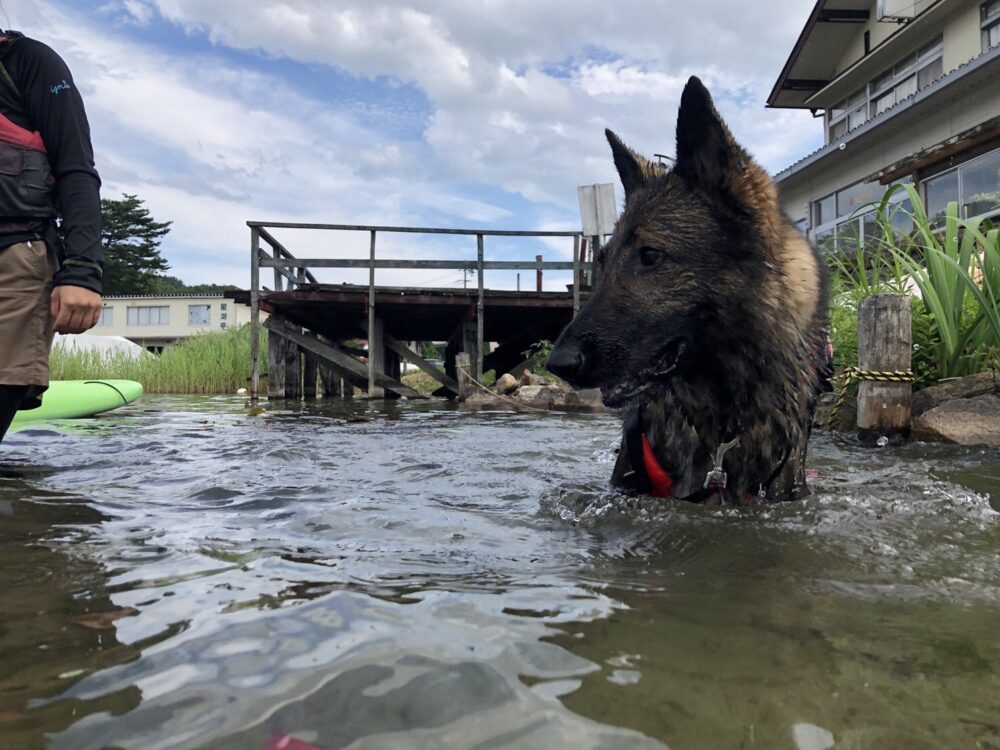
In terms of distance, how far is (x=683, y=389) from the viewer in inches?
105

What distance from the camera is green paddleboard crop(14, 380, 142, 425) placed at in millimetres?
6679

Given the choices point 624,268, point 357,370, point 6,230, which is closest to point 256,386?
point 357,370

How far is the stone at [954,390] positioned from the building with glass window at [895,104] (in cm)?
449

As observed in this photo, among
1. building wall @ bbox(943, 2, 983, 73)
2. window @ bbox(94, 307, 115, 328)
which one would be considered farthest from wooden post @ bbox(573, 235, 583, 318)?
window @ bbox(94, 307, 115, 328)

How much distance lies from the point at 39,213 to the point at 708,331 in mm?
2719

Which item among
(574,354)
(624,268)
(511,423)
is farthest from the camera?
(511,423)

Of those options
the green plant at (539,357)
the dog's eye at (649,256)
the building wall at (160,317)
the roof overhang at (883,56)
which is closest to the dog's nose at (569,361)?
the dog's eye at (649,256)

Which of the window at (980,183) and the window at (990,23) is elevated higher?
the window at (990,23)

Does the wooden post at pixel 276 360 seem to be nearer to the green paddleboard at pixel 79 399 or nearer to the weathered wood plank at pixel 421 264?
the weathered wood plank at pixel 421 264

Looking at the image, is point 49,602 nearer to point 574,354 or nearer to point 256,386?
point 574,354

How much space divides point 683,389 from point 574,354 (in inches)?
22.8

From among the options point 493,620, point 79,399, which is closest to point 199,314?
point 79,399

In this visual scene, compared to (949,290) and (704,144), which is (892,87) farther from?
(704,144)

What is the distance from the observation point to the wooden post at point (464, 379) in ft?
39.9
